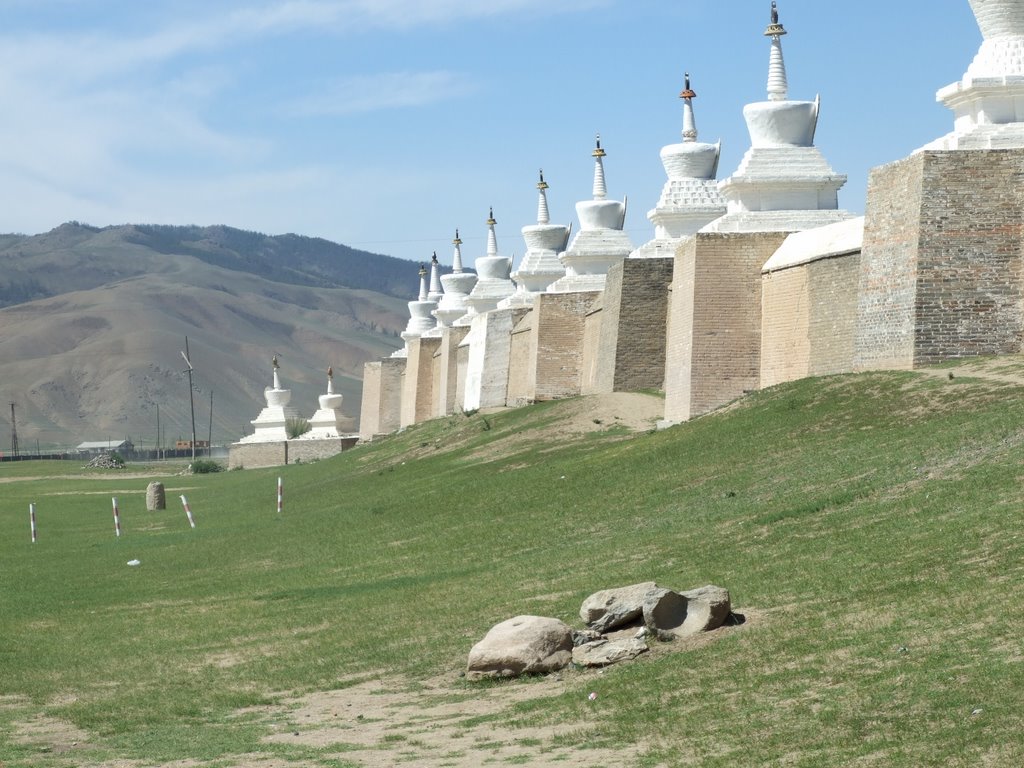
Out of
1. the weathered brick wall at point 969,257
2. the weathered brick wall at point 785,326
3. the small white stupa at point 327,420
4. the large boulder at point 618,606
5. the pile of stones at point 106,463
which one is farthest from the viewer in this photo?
the pile of stones at point 106,463

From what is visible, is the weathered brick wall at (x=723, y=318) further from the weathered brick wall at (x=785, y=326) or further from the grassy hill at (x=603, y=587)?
the grassy hill at (x=603, y=587)

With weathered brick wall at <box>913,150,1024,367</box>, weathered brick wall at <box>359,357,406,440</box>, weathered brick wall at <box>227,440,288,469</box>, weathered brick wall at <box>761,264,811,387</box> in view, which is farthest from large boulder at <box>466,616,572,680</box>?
weathered brick wall at <box>227,440,288,469</box>

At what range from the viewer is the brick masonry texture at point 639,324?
105 ft

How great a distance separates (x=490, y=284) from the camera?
53.9m

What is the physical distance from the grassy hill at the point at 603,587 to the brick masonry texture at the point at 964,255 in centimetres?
83

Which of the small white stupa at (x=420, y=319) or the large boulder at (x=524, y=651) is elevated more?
the large boulder at (x=524, y=651)

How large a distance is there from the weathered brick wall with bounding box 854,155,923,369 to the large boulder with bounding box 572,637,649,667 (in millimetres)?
9853

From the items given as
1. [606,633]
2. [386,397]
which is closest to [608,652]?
[606,633]

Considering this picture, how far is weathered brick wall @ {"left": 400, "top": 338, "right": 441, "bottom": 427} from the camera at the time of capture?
58.2m

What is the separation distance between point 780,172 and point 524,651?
15616 mm

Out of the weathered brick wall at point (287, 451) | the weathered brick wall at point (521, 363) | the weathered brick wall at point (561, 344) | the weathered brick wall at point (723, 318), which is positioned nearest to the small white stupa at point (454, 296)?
the weathered brick wall at point (287, 451)

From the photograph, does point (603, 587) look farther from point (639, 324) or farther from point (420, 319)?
point (420, 319)

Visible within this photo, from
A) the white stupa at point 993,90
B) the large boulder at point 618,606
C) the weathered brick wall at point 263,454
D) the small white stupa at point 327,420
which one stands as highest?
the white stupa at point 993,90

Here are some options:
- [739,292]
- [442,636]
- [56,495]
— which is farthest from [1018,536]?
[56,495]
